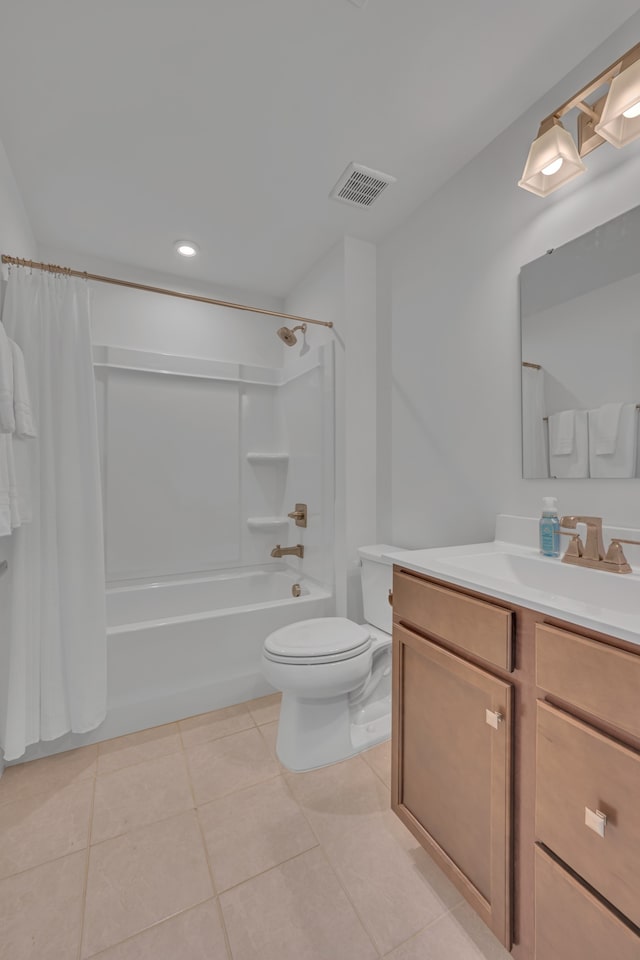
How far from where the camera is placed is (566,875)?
2.52 ft

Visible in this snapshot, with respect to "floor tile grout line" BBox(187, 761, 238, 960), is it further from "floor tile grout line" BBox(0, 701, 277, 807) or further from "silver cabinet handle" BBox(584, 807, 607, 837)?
"silver cabinet handle" BBox(584, 807, 607, 837)

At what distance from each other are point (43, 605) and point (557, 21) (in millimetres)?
2640

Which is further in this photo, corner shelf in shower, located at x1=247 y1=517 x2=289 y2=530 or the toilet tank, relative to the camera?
corner shelf in shower, located at x1=247 y1=517 x2=289 y2=530

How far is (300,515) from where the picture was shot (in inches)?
104

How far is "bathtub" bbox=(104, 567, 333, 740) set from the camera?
6.01ft

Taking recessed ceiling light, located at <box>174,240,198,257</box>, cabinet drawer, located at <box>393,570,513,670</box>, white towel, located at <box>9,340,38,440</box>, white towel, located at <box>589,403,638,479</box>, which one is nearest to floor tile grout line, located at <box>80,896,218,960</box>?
cabinet drawer, located at <box>393,570,513,670</box>

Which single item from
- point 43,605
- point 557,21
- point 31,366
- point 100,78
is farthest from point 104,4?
point 43,605

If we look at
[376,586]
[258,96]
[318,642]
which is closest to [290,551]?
[376,586]

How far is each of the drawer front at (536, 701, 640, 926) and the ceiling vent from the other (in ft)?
6.67

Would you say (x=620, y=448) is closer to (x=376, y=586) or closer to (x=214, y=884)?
(x=376, y=586)

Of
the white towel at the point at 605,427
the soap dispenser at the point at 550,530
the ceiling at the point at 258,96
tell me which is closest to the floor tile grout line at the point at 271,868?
the soap dispenser at the point at 550,530

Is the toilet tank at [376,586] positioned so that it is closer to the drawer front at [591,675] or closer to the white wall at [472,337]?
the white wall at [472,337]

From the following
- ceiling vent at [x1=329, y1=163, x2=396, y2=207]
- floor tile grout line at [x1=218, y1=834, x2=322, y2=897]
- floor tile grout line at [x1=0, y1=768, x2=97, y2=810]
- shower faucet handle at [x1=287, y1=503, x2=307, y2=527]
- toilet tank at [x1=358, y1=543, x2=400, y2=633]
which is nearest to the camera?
floor tile grout line at [x1=218, y1=834, x2=322, y2=897]

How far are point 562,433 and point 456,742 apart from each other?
1.00m
